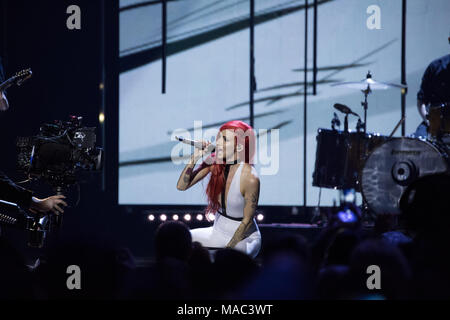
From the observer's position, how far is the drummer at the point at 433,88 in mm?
6051

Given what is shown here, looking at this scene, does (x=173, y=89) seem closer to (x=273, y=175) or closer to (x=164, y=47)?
(x=164, y=47)

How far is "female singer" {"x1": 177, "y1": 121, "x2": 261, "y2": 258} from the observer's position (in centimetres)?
413

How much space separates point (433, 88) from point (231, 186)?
3129mm

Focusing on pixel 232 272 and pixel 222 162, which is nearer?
pixel 232 272

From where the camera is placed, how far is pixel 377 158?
5914 mm

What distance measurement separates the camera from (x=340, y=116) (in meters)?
6.71

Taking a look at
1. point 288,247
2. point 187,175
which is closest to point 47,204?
point 187,175

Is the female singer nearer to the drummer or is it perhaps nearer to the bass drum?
the bass drum

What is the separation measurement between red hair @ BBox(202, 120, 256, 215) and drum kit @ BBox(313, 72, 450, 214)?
2.12m

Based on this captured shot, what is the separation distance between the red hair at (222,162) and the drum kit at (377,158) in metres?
2.12

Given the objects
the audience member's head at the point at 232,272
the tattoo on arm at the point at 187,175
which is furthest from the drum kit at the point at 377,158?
the audience member's head at the point at 232,272

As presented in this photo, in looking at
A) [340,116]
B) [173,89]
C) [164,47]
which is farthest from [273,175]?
[164,47]

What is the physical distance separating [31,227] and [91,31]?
3.71 meters

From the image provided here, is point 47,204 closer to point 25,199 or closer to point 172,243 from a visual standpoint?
point 25,199
